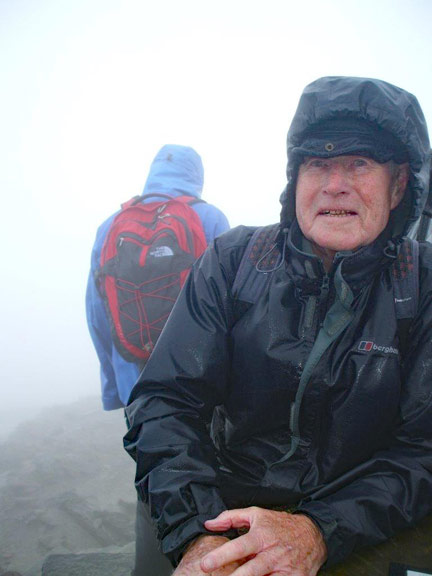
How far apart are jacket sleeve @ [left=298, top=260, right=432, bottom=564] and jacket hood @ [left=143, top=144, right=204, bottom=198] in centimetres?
336

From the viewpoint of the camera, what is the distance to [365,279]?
2334 millimetres

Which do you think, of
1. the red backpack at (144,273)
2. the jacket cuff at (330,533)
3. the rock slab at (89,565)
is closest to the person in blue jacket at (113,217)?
the red backpack at (144,273)

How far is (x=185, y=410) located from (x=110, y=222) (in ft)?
9.94

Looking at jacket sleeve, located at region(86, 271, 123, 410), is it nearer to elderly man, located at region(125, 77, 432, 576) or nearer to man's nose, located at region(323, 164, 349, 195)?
elderly man, located at region(125, 77, 432, 576)

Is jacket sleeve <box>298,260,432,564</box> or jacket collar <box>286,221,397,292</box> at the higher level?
jacket collar <box>286,221,397,292</box>

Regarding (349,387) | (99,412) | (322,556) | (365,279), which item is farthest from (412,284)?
(99,412)

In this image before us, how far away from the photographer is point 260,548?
1.76 metres

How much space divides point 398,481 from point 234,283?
1418mm

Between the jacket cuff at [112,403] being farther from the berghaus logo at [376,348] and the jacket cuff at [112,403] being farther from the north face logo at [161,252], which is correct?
the berghaus logo at [376,348]

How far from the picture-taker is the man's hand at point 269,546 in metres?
1.69

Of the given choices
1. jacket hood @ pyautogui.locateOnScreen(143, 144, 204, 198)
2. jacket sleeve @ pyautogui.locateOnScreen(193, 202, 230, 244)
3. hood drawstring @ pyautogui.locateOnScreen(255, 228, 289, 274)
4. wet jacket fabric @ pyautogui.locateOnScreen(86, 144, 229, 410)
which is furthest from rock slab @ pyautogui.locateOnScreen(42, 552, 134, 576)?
jacket hood @ pyautogui.locateOnScreen(143, 144, 204, 198)

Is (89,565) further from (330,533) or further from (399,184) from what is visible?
(399,184)

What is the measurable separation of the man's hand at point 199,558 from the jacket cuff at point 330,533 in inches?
17.2

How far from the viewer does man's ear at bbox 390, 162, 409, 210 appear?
8.41 feet
